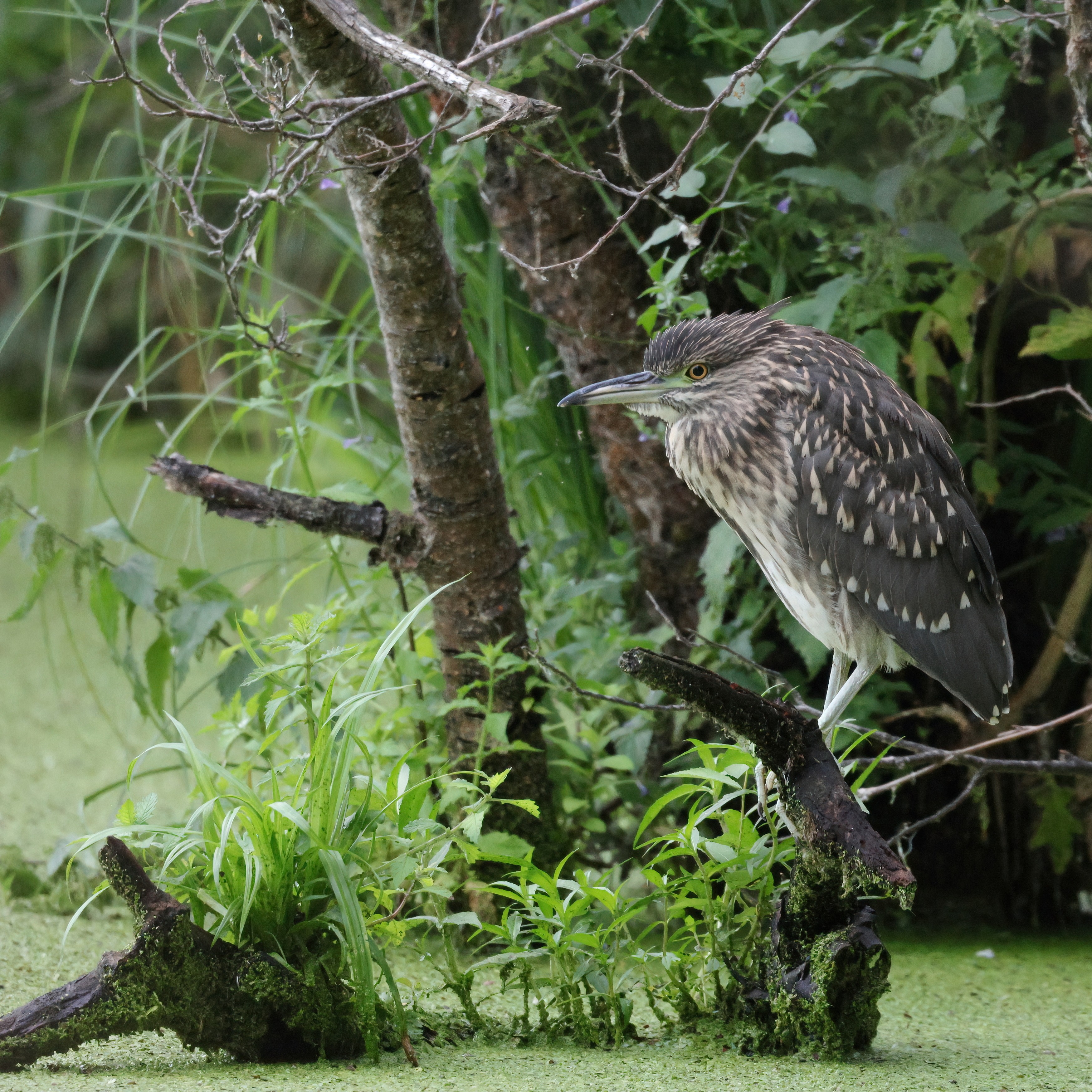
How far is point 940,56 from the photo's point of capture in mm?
1932

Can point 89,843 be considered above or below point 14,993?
above

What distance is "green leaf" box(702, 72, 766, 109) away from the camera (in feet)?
6.04

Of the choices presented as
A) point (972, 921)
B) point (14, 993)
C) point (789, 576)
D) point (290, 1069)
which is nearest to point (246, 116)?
point (789, 576)

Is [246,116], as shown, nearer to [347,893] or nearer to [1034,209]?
[1034,209]

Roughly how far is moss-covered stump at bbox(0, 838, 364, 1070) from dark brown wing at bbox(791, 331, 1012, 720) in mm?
1059

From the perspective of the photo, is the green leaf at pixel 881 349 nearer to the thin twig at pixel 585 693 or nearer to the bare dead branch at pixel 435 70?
the thin twig at pixel 585 693

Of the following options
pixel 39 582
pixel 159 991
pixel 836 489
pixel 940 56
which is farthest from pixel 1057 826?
pixel 39 582

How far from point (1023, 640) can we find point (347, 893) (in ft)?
5.96

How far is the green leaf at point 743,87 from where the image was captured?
6.04ft

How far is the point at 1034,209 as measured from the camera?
205 centimetres

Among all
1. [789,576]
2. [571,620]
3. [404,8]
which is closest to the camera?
[789,576]

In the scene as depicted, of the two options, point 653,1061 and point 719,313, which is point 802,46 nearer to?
point 719,313

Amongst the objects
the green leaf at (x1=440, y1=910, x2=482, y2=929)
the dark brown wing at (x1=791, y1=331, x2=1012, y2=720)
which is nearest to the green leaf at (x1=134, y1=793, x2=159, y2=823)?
→ the green leaf at (x1=440, y1=910, x2=482, y2=929)

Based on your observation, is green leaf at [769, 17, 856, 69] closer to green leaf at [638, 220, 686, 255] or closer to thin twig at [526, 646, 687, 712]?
green leaf at [638, 220, 686, 255]
